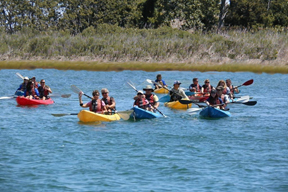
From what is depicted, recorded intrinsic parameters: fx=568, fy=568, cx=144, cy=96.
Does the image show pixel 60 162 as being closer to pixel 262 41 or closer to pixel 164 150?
pixel 164 150

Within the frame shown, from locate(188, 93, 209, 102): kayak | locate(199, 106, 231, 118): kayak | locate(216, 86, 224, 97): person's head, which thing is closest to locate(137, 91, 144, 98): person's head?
locate(199, 106, 231, 118): kayak

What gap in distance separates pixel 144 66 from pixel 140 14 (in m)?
13.4

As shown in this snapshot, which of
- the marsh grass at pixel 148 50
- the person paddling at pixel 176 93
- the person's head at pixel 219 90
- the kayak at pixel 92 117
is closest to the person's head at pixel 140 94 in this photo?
the kayak at pixel 92 117

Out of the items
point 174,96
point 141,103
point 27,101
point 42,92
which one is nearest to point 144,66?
point 174,96

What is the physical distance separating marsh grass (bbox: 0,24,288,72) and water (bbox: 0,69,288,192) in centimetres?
1751

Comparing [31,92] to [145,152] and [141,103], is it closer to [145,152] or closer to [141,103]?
[141,103]

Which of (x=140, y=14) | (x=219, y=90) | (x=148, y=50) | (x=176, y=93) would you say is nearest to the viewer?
(x=219, y=90)

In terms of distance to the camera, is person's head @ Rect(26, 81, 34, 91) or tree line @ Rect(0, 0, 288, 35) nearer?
person's head @ Rect(26, 81, 34, 91)

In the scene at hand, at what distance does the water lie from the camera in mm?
13422

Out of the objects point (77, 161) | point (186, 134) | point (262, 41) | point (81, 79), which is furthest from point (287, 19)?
point (77, 161)

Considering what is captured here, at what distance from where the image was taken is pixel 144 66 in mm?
41094

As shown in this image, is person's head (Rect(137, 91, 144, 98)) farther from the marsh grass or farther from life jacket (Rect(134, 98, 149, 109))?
the marsh grass

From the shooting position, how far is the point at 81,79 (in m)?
38.7

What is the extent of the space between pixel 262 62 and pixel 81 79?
562 inches
